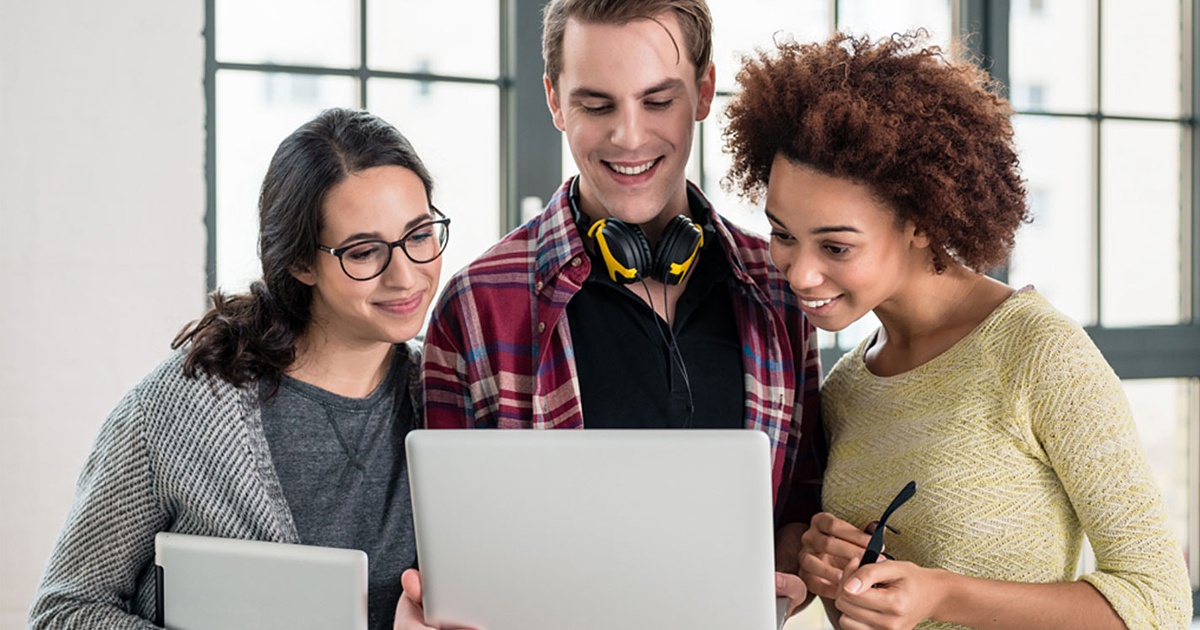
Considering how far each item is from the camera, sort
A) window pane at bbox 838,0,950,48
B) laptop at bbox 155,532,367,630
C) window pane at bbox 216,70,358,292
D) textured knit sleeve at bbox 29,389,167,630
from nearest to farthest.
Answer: laptop at bbox 155,532,367,630, textured knit sleeve at bbox 29,389,167,630, window pane at bbox 216,70,358,292, window pane at bbox 838,0,950,48

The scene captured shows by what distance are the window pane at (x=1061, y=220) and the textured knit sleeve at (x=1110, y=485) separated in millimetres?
2198

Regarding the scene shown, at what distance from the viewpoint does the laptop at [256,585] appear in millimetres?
1308

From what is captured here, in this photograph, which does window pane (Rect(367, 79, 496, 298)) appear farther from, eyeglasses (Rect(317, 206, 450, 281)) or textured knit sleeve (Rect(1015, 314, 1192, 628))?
textured knit sleeve (Rect(1015, 314, 1192, 628))

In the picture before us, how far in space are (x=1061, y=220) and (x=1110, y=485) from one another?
2409mm

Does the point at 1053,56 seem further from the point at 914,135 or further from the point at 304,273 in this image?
the point at 304,273

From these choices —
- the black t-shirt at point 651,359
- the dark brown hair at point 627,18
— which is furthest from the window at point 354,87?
the black t-shirt at point 651,359

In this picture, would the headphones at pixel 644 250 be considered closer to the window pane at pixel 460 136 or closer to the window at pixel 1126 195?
the window pane at pixel 460 136

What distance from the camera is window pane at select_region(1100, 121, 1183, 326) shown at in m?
3.56

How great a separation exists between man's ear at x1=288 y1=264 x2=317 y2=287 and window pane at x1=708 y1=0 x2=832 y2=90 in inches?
67.0

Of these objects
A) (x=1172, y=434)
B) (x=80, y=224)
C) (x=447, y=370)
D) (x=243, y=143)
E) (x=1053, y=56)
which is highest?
(x=1053, y=56)

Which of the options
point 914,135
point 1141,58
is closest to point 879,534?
point 914,135

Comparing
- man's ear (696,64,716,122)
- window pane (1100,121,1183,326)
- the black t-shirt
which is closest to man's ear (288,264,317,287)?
the black t-shirt

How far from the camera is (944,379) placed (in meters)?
1.49

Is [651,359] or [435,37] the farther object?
[435,37]
